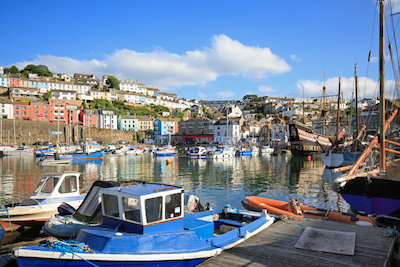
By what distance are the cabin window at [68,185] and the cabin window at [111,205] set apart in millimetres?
8069

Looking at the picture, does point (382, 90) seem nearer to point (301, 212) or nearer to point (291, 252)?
point (301, 212)

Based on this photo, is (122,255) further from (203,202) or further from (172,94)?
(172,94)

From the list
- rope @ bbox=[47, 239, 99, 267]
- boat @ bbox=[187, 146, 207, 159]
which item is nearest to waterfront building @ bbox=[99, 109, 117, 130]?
boat @ bbox=[187, 146, 207, 159]

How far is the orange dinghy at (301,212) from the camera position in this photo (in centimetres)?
1134

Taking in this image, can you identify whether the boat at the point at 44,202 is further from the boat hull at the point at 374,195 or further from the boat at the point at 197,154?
the boat at the point at 197,154

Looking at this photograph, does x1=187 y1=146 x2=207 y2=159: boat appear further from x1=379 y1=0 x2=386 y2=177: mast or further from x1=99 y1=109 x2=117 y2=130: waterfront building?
x1=99 y1=109 x2=117 y2=130: waterfront building

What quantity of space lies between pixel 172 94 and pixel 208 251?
7664 inches

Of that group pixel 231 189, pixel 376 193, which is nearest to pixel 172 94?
pixel 231 189

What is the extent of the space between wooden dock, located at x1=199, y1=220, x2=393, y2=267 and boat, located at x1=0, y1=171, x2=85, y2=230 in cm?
993

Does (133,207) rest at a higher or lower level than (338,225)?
higher

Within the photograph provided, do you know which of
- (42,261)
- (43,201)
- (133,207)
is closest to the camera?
(42,261)

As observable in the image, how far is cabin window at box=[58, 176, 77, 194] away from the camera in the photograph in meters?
14.9

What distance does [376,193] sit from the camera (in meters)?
14.4

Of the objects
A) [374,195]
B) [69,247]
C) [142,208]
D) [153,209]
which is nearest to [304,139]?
[374,195]
